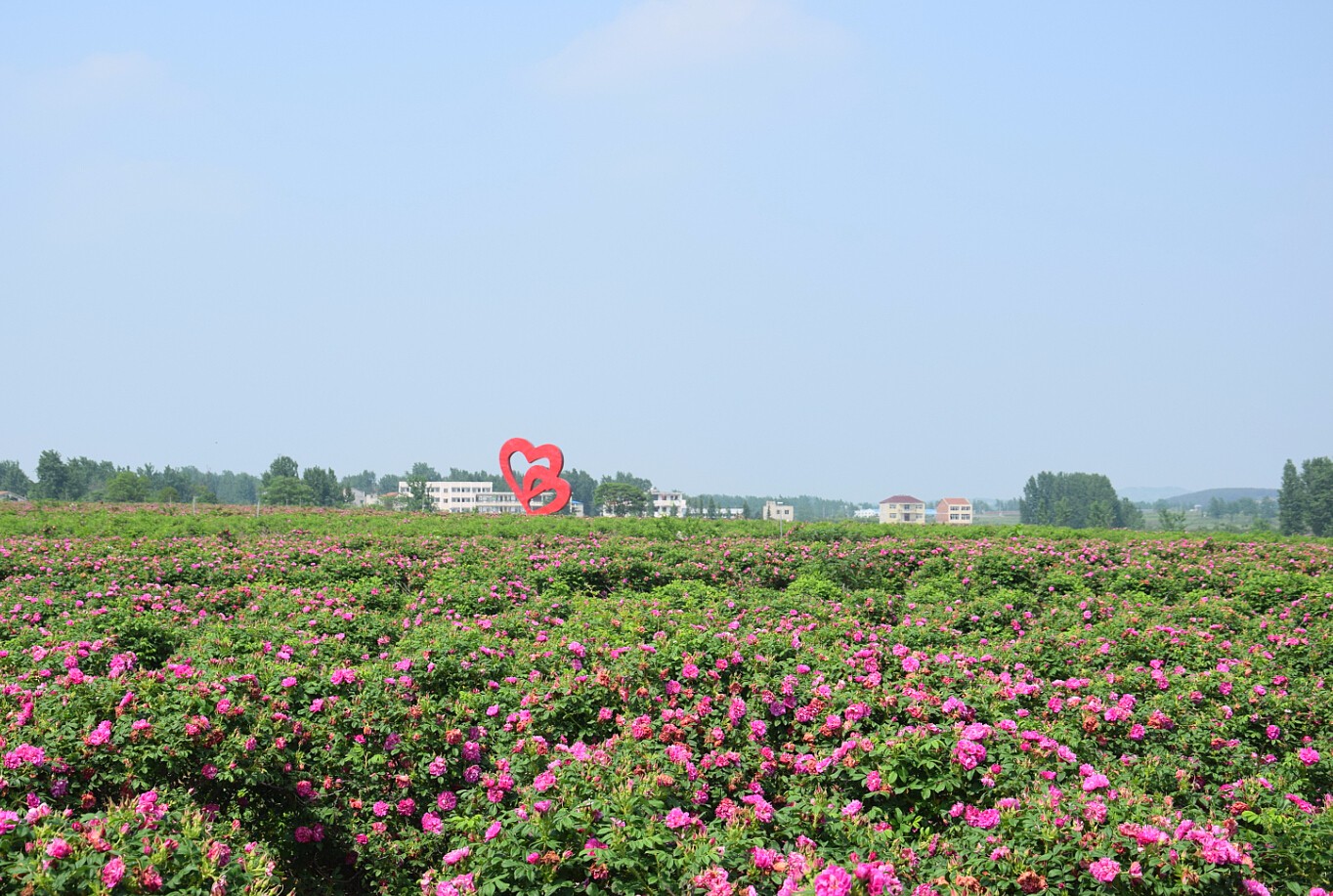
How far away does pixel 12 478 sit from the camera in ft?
272

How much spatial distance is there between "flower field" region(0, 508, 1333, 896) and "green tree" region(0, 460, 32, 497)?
91418 mm

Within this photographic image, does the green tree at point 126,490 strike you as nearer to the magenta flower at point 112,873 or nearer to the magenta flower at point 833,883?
the magenta flower at point 112,873

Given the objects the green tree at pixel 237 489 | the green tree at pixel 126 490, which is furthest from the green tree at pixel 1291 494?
the green tree at pixel 237 489

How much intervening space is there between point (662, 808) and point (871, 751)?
957mm

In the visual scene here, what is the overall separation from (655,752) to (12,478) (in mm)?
101612

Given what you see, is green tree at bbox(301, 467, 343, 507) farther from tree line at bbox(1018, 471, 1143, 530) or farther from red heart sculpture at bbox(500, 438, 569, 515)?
tree line at bbox(1018, 471, 1143, 530)

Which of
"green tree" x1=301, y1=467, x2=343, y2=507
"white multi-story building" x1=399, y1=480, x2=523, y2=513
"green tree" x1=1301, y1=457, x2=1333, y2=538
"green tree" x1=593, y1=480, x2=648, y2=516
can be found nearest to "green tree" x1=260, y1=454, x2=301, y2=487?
"green tree" x1=301, y1=467, x2=343, y2=507

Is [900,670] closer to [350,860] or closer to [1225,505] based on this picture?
[350,860]

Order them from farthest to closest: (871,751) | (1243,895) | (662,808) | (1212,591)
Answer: (1212,591), (871,751), (662,808), (1243,895)

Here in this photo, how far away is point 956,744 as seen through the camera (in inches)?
138

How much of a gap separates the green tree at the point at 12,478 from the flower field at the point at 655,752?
91418 millimetres

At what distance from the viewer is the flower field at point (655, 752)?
2.71 meters

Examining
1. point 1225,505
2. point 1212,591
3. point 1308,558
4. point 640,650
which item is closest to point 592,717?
point 640,650

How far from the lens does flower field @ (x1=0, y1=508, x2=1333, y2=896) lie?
8.91ft
